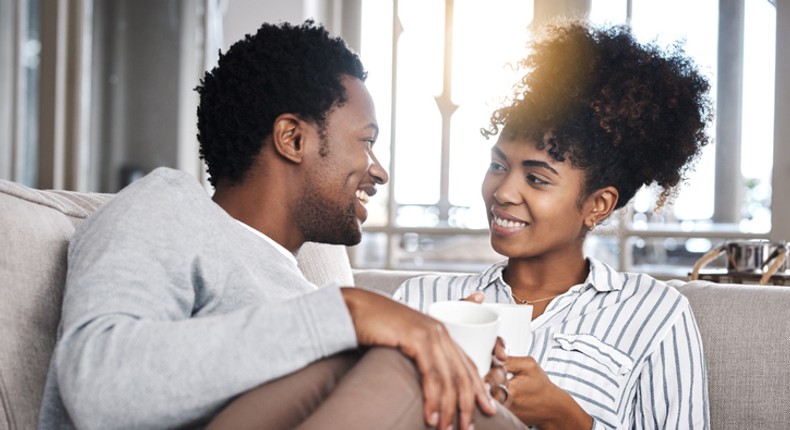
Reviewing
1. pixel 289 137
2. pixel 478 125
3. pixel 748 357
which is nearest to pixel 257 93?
pixel 289 137

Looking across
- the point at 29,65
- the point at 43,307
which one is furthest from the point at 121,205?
the point at 29,65

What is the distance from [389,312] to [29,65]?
3970 mm

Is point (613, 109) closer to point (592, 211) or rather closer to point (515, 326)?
point (592, 211)

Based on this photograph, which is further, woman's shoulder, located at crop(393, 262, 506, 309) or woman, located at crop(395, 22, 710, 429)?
woman's shoulder, located at crop(393, 262, 506, 309)

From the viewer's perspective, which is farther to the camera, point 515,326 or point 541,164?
point 541,164

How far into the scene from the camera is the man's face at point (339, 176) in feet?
4.12

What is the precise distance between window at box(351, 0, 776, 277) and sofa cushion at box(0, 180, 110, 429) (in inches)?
80.1

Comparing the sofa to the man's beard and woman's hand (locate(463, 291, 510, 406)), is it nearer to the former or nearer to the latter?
the man's beard

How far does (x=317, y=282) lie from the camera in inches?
66.8

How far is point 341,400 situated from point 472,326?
0.15 metres

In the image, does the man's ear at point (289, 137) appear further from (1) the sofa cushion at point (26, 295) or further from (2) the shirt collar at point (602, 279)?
(2) the shirt collar at point (602, 279)

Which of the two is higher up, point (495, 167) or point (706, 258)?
point (495, 167)

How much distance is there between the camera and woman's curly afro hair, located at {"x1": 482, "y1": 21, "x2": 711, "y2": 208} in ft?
4.62

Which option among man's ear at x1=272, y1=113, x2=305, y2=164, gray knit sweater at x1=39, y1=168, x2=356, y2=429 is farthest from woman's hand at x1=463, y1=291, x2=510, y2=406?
man's ear at x1=272, y1=113, x2=305, y2=164
